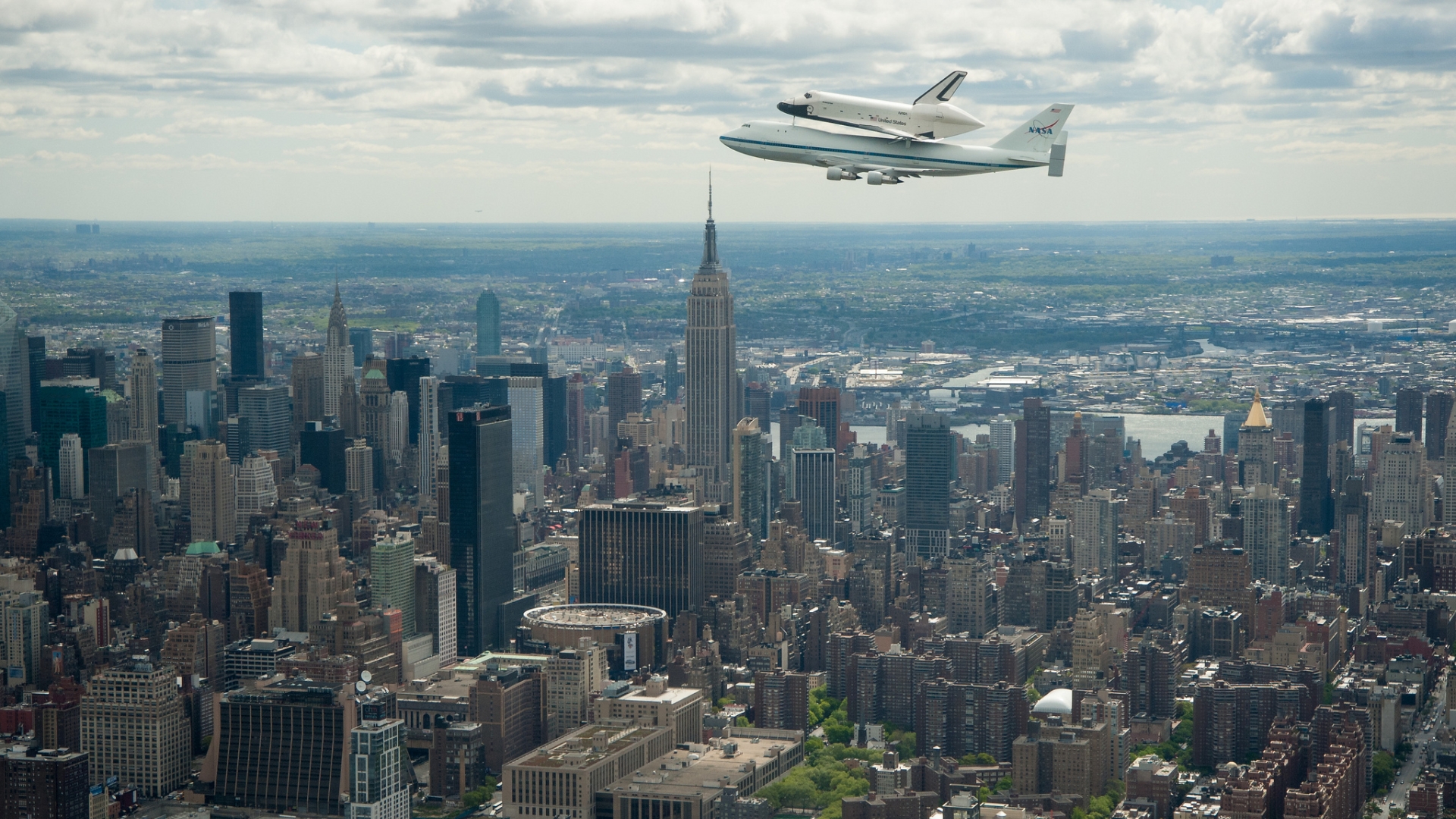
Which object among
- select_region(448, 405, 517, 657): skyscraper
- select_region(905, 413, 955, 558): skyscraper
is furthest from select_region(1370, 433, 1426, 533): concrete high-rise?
select_region(448, 405, 517, 657): skyscraper

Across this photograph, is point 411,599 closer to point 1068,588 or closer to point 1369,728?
point 1068,588

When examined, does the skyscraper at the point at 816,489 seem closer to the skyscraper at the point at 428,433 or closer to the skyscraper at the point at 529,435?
the skyscraper at the point at 529,435

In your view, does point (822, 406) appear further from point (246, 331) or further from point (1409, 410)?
point (246, 331)

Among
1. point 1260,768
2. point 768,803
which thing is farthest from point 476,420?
point 1260,768

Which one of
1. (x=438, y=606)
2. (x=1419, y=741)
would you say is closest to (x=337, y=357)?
Result: (x=438, y=606)

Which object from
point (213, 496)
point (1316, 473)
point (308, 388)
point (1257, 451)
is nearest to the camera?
point (213, 496)

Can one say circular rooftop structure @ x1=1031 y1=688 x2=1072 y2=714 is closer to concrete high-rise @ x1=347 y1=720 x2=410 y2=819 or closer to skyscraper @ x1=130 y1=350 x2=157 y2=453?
concrete high-rise @ x1=347 y1=720 x2=410 y2=819

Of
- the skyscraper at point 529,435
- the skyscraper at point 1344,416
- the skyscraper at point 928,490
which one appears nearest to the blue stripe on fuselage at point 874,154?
the skyscraper at point 529,435
